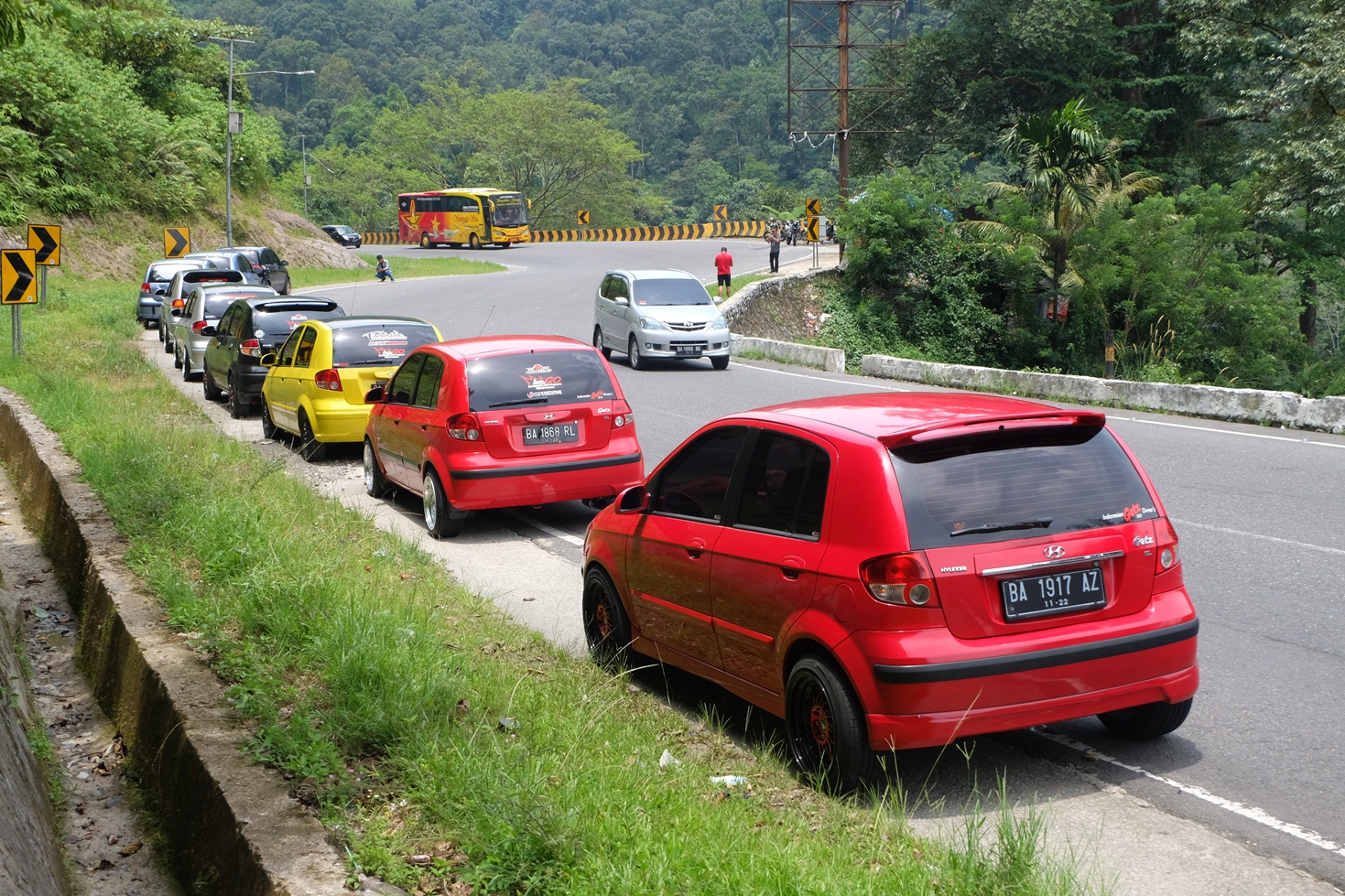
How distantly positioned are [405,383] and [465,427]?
5.18 feet

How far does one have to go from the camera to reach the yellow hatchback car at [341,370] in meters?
14.1

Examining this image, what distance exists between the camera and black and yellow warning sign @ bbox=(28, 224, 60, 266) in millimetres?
21188

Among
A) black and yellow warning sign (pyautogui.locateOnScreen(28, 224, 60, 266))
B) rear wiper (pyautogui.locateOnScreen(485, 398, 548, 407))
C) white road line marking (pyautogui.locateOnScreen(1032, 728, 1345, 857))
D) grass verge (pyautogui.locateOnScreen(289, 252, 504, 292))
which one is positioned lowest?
white road line marking (pyautogui.locateOnScreen(1032, 728, 1345, 857))

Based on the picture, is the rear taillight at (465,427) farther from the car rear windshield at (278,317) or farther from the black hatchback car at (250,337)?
the car rear windshield at (278,317)

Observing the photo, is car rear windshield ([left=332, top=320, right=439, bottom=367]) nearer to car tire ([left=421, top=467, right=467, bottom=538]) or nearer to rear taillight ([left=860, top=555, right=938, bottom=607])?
car tire ([left=421, top=467, right=467, bottom=538])

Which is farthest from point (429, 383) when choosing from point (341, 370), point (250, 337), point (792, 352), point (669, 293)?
point (792, 352)

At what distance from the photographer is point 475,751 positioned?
16.0ft

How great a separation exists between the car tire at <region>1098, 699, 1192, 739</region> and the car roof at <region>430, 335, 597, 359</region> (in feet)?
18.8

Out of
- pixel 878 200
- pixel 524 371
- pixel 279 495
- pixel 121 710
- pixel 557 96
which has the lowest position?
pixel 121 710

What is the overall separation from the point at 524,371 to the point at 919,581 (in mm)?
6091

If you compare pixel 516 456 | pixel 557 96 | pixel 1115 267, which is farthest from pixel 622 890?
pixel 557 96

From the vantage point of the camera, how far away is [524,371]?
1060cm

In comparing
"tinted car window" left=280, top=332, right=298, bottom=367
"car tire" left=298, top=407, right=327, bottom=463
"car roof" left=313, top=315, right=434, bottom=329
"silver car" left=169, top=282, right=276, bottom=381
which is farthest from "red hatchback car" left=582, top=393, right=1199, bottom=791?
"silver car" left=169, top=282, right=276, bottom=381

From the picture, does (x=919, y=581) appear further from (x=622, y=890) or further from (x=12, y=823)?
(x=12, y=823)
